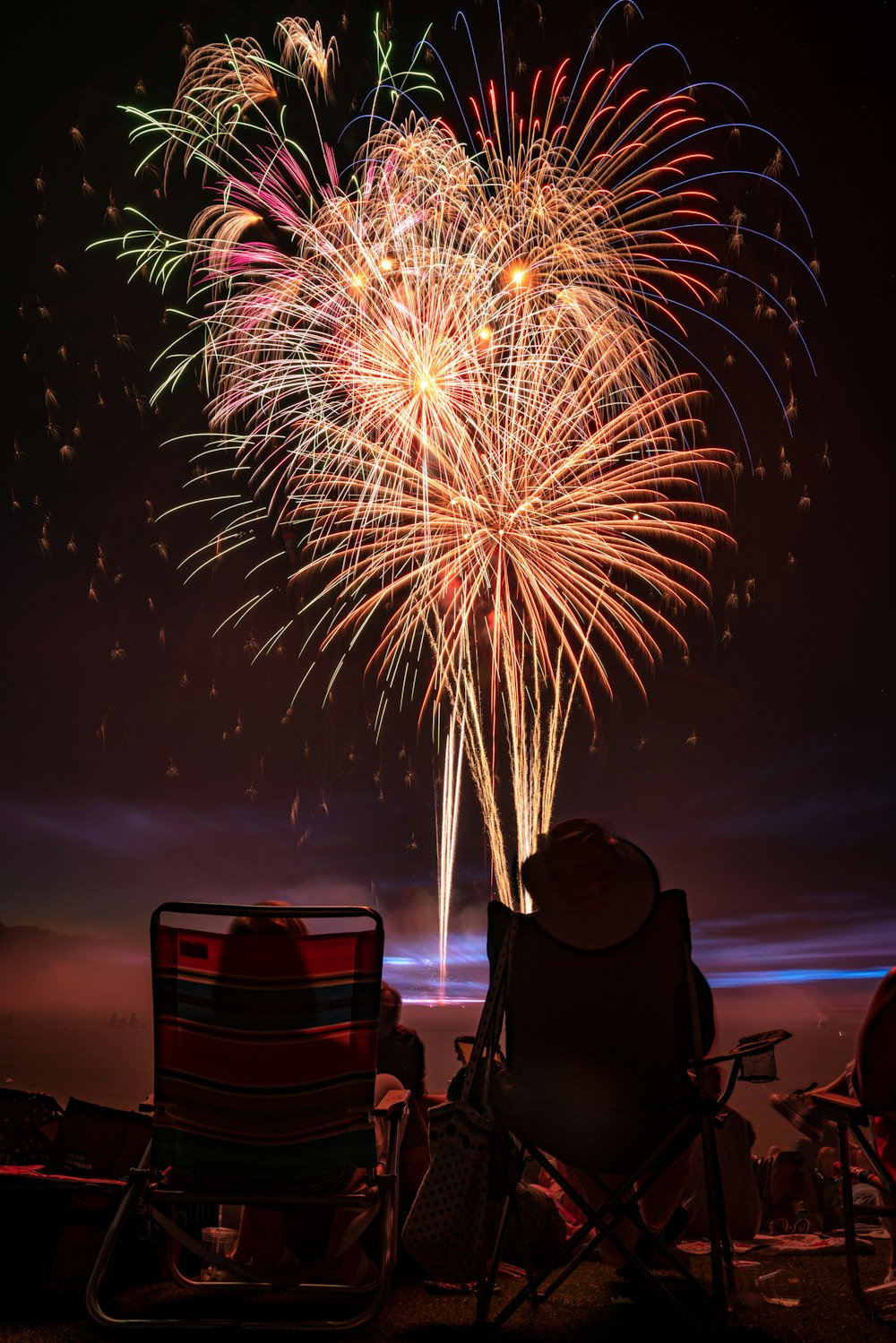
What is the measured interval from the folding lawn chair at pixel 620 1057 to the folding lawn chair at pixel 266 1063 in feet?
1.23

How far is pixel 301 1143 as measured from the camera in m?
2.41

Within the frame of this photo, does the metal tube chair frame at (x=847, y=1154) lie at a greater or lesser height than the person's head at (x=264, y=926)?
lesser

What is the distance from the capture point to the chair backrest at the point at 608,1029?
94.3 inches

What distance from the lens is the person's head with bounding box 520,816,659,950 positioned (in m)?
2.48

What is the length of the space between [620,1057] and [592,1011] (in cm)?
12

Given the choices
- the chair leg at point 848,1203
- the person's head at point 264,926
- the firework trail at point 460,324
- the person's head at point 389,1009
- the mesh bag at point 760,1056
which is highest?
the firework trail at point 460,324

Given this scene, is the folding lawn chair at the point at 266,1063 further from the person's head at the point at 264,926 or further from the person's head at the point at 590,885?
the person's head at the point at 590,885

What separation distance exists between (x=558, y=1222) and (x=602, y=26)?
10097mm

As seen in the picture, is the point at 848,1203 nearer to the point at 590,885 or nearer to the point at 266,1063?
the point at 590,885

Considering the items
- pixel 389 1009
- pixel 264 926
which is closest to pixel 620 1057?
pixel 264 926

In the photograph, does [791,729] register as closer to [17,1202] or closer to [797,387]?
[797,387]

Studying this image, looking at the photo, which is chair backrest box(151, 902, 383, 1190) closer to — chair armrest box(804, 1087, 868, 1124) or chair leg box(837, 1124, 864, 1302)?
chair armrest box(804, 1087, 868, 1124)

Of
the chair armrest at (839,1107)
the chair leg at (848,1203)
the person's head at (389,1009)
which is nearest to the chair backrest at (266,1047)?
the person's head at (389,1009)

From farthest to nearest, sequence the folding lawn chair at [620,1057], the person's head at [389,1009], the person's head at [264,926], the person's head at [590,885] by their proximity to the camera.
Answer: the person's head at [389,1009] < the person's head at [264,926] < the person's head at [590,885] < the folding lawn chair at [620,1057]
